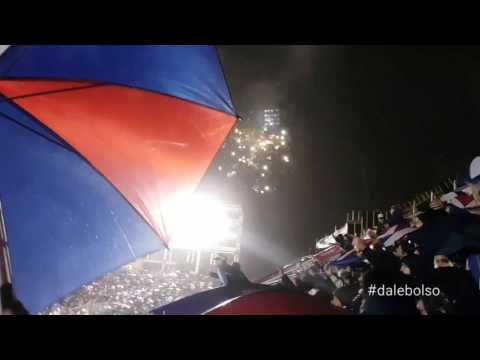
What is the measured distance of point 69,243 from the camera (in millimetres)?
3215

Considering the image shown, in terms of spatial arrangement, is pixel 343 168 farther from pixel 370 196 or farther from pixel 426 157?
pixel 426 157

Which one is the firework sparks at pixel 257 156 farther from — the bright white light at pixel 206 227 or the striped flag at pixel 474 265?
the striped flag at pixel 474 265

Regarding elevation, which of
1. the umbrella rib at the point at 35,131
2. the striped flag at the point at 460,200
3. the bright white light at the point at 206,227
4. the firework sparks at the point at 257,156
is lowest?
the bright white light at the point at 206,227

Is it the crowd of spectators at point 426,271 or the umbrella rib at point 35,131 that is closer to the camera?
the umbrella rib at point 35,131

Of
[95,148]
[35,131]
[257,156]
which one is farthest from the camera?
[257,156]

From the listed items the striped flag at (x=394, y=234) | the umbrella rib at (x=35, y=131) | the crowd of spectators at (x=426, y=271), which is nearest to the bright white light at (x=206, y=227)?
the striped flag at (x=394, y=234)

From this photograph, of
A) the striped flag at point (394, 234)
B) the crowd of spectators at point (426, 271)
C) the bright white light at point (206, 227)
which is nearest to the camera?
the crowd of spectators at point (426, 271)

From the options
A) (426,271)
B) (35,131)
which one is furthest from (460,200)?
(35,131)

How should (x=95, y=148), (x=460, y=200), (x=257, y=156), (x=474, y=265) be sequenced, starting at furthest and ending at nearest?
(x=257, y=156) < (x=460, y=200) < (x=474, y=265) < (x=95, y=148)

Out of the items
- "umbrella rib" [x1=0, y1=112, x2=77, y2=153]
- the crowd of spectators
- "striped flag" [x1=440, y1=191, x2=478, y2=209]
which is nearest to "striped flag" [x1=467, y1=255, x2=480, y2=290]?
the crowd of spectators

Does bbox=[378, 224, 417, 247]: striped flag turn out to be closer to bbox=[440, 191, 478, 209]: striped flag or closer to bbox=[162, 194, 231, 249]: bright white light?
bbox=[440, 191, 478, 209]: striped flag

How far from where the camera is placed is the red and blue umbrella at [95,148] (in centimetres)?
301

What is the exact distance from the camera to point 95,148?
3352 mm

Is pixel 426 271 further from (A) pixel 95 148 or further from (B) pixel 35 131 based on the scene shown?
(B) pixel 35 131
